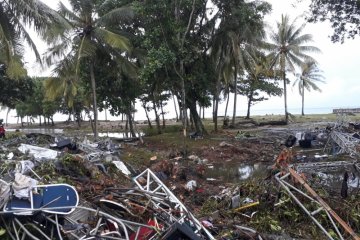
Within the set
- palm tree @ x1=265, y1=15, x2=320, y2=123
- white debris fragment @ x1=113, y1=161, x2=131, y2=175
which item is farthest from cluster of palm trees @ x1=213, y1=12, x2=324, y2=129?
white debris fragment @ x1=113, y1=161, x2=131, y2=175

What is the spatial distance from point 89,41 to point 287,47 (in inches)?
663

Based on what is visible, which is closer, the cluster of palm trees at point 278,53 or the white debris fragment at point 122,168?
the white debris fragment at point 122,168

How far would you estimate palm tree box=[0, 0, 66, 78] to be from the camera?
12047 mm

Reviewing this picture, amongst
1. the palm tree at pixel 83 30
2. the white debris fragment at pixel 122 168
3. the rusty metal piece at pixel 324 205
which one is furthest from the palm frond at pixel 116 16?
the rusty metal piece at pixel 324 205

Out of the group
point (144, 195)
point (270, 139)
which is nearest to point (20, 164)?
point (144, 195)

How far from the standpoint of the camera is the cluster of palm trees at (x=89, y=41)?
12430mm

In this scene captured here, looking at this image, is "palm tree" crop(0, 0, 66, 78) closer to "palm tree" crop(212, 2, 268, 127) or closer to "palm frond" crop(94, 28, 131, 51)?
"palm frond" crop(94, 28, 131, 51)

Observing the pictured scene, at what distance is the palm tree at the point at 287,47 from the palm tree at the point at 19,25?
2071 centimetres

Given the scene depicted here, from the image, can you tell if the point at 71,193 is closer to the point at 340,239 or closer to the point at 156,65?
the point at 340,239

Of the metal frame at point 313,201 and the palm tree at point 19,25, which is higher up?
the palm tree at point 19,25

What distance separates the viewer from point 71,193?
4.76 meters

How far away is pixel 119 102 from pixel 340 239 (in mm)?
18897

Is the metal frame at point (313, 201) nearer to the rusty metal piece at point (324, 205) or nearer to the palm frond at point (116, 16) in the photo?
the rusty metal piece at point (324, 205)

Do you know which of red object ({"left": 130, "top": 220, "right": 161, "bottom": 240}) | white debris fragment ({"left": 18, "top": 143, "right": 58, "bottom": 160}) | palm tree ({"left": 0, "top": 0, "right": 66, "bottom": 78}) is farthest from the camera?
palm tree ({"left": 0, "top": 0, "right": 66, "bottom": 78})
